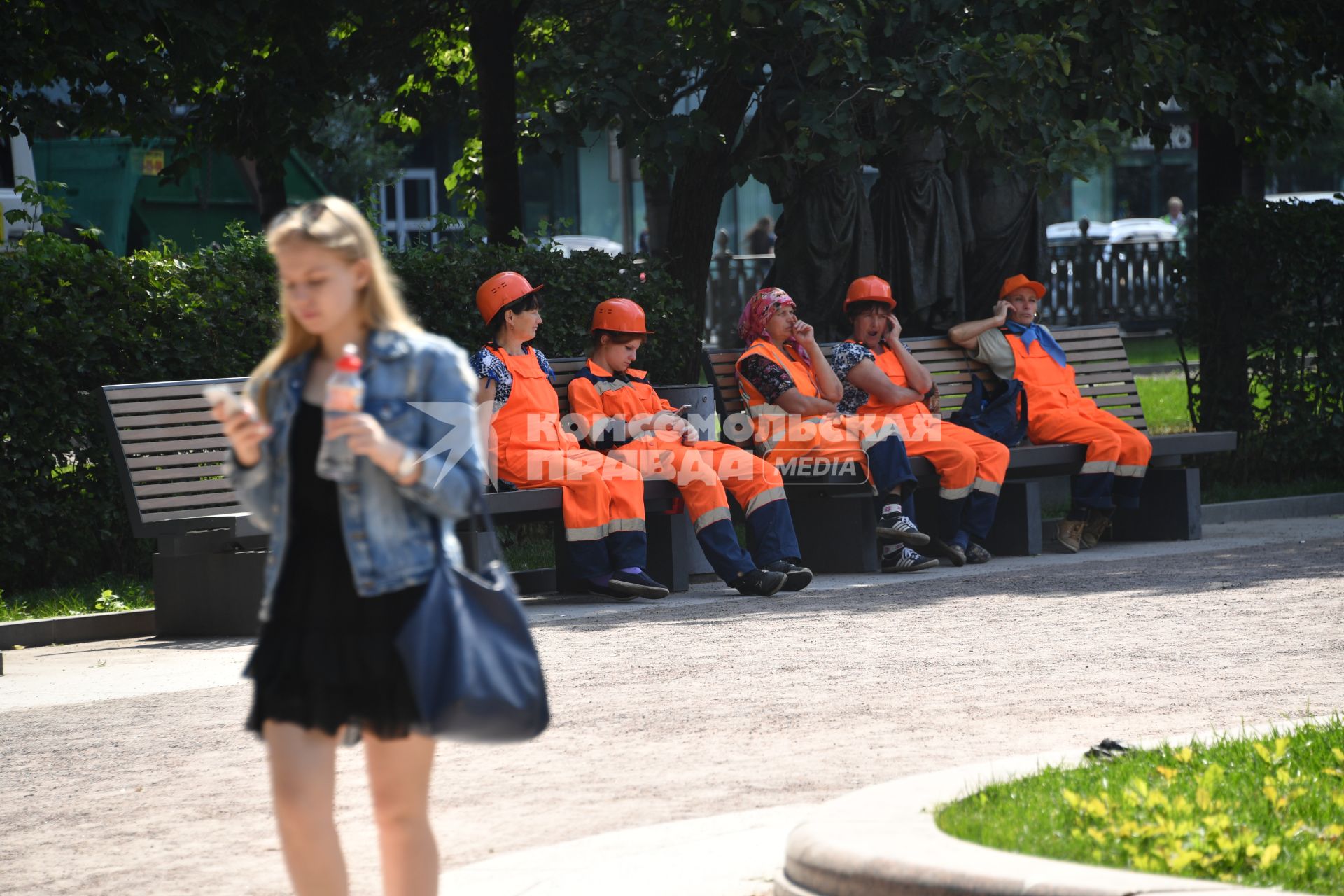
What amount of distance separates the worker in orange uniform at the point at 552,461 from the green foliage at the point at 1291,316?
6.23m

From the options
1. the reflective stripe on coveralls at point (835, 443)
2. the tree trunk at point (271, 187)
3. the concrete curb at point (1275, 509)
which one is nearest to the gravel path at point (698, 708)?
the reflective stripe on coveralls at point (835, 443)

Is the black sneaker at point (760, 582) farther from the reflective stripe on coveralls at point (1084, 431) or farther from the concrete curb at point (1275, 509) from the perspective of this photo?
the concrete curb at point (1275, 509)

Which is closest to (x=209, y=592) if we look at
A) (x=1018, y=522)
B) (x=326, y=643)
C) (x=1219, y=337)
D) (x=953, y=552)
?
(x=953, y=552)

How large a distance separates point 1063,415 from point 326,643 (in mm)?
8812

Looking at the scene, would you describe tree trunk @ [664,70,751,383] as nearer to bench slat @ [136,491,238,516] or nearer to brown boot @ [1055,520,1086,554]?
brown boot @ [1055,520,1086,554]

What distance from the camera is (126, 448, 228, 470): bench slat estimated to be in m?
9.51

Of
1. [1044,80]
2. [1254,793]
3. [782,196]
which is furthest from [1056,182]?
[1254,793]

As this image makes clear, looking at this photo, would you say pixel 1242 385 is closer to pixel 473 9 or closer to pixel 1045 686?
pixel 473 9

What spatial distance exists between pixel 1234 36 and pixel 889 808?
10.8 meters

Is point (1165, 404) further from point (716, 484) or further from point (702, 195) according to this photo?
point (716, 484)

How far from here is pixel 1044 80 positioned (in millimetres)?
12023

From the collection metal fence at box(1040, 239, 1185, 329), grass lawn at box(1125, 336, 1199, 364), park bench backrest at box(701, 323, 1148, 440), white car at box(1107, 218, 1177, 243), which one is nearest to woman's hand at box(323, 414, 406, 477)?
park bench backrest at box(701, 323, 1148, 440)

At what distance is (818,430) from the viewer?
11008mm

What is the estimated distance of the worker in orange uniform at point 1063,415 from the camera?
11906mm
